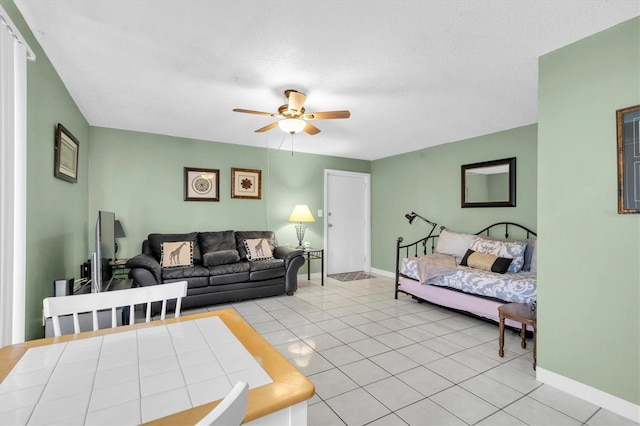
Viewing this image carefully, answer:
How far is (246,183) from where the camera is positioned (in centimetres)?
513

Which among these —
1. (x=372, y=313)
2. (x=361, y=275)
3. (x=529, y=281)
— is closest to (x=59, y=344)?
(x=372, y=313)

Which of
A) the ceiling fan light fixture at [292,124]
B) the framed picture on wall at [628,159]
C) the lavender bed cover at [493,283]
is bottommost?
the lavender bed cover at [493,283]

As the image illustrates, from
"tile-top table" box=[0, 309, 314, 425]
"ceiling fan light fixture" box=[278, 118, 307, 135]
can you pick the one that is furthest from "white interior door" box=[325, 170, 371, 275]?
"tile-top table" box=[0, 309, 314, 425]

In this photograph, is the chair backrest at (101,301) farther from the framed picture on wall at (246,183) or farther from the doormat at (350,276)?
the doormat at (350,276)

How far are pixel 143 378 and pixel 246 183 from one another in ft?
14.5

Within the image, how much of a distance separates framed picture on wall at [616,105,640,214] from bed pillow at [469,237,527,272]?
1.81 m

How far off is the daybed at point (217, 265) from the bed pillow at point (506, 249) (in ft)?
8.01

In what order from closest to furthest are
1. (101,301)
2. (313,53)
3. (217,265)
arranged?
(101,301) < (313,53) < (217,265)

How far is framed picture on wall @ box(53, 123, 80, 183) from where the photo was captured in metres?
2.58

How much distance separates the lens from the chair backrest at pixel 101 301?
50.9 inches

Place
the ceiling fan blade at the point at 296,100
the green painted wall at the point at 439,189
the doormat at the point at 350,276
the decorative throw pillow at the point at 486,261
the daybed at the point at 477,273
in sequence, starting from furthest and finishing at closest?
the doormat at the point at 350,276 < the green painted wall at the point at 439,189 < the decorative throw pillow at the point at 486,261 < the daybed at the point at 477,273 < the ceiling fan blade at the point at 296,100

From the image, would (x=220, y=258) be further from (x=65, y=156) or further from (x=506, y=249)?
(x=506, y=249)

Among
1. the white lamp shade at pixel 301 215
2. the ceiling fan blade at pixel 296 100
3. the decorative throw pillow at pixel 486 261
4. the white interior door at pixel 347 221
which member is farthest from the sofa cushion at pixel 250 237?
the decorative throw pillow at pixel 486 261

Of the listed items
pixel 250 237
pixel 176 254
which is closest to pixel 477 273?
pixel 250 237
